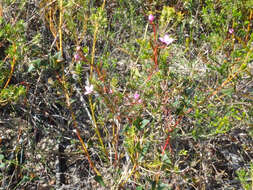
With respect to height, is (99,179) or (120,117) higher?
(120,117)

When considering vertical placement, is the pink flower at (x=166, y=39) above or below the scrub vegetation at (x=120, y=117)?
above

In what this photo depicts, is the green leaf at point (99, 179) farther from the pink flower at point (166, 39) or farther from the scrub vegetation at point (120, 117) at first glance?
the pink flower at point (166, 39)

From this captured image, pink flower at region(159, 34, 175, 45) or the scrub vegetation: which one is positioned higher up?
pink flower at region(159, 34, 175, 45)

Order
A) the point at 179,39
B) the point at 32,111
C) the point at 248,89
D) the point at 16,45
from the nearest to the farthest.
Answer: the point at 16,45, the point at 32,111, the point at 248,89, the point at 179,39

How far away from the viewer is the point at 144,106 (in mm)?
1844

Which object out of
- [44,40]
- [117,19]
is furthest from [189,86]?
[44,40]

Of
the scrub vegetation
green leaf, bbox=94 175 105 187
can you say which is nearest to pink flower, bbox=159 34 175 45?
the scrub vegetation

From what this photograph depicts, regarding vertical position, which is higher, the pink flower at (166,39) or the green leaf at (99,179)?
the pink flower at (166,39)

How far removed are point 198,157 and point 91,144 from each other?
2.33 feet

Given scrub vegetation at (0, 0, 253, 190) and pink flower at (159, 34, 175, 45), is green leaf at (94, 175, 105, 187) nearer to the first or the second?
scrub vegetation at (0, 0, 253, 190)

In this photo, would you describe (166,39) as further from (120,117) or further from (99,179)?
(99,179)

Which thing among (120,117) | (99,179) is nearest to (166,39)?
(120,117)

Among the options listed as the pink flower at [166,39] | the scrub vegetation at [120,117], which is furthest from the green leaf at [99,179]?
the pink flower at [166,39]

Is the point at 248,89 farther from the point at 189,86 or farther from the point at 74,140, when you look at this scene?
the point at 74,140
